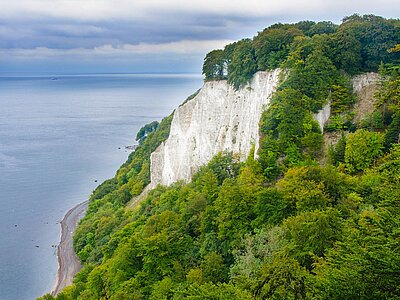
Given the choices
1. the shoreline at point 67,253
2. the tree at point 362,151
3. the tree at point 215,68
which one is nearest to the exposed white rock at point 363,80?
the tree at point 362,151

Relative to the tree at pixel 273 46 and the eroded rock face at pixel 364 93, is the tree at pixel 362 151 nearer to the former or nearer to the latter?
the eroded rock face at pixel 364 93

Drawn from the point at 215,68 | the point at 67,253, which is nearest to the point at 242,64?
the point at 215,68

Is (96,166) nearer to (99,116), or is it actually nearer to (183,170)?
(183,170)

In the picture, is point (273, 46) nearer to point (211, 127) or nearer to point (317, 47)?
point (317, 47)

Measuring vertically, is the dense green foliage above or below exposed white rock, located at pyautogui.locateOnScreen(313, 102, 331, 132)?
above

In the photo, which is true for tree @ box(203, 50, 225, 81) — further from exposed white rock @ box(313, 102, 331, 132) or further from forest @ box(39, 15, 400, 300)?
exposed white rock @ box(313, 102, 331, 132)

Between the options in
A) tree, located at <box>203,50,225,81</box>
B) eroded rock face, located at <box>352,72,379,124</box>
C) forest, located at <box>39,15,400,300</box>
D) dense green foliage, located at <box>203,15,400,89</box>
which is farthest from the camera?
tree, located at <box>203,50,225,81</box>

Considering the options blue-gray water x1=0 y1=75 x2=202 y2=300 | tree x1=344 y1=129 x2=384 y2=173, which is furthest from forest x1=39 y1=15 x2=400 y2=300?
blue-gray water x1=0 y1=75 x2=202 y2=300
